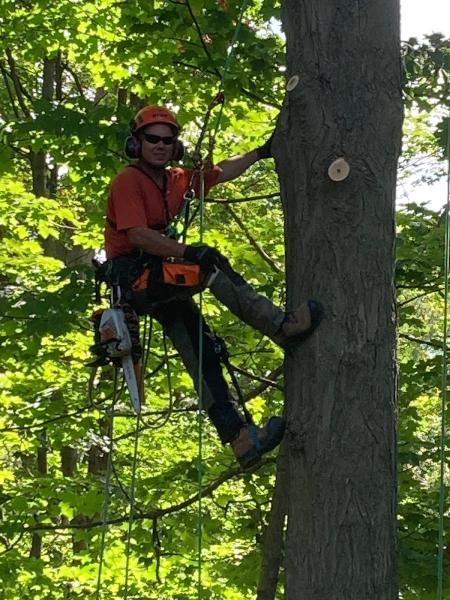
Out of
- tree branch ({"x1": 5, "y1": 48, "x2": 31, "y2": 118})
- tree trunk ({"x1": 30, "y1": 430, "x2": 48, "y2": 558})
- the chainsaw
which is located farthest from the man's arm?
tree branch ({"x1": 5, "y1": 48, "x2": 31, "y2": 118})

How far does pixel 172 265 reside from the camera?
307cm

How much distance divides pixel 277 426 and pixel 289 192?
82 cm

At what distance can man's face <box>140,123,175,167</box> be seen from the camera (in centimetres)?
340

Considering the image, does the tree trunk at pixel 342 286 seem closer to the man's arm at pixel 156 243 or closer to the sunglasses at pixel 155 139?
the man's arm at pixel 156 243

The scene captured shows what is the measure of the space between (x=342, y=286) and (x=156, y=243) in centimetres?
88

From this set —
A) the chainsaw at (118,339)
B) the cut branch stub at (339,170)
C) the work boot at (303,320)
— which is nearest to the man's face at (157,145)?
the chainsaw at (118,339)

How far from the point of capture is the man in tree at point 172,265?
3.04m

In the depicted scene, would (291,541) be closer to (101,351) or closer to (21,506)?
(101,351)

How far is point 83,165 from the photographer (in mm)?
5305

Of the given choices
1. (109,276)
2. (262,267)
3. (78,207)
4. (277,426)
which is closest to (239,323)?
(262,267)

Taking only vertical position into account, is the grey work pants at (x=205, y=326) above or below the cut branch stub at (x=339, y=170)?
below

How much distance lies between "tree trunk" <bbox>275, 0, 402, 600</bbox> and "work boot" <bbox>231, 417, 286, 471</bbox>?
0.22 metres

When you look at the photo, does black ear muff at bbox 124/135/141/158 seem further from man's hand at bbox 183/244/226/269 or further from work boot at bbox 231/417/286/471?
work boot at bbox 231/417/286/471

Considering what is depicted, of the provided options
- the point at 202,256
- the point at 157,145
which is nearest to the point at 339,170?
the point at 202,256
